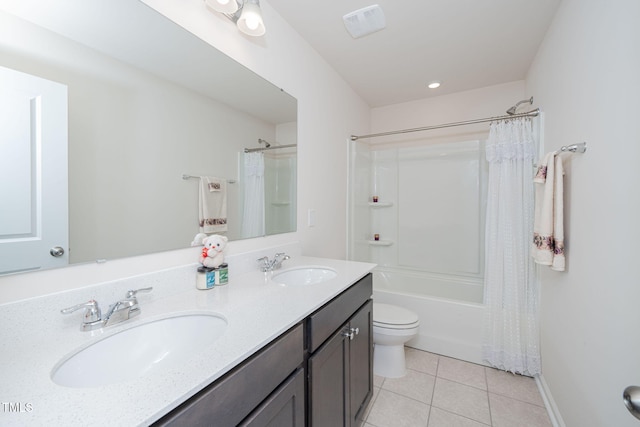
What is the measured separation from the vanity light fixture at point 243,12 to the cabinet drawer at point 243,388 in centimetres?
138

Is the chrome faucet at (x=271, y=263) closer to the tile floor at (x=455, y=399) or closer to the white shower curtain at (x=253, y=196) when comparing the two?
the white shower curtain at (x=253, y=196)

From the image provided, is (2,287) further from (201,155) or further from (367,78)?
(367,78)

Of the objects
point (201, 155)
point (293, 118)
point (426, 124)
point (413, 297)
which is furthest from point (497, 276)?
point (201, 155)

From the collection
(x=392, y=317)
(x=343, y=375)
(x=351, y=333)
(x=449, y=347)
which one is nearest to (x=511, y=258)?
(x=449, y=347)

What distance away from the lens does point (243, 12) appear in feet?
4.11

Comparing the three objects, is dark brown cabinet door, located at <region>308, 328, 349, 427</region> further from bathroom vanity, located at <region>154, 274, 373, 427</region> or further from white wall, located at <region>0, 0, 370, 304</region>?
white wall, located at <region>0, 0, 370, 304</region>

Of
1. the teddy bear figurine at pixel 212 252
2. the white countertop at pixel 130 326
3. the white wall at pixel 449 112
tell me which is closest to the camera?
the white countertop at pixel 130 326

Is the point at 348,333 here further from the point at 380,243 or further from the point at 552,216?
the point at 380,243

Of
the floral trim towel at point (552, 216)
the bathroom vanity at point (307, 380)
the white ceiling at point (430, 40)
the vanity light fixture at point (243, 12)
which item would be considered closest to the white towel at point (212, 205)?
the bathroom vanity at point (307, 380)

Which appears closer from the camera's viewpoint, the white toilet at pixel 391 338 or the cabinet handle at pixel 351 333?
the cabinet handle at pixel 351 333

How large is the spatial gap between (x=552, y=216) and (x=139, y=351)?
1980mm

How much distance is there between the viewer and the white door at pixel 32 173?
0.69 metres

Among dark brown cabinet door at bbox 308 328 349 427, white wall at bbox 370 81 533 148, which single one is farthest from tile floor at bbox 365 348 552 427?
white wall at bbox 370 81 533 148

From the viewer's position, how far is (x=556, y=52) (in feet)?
5.26
